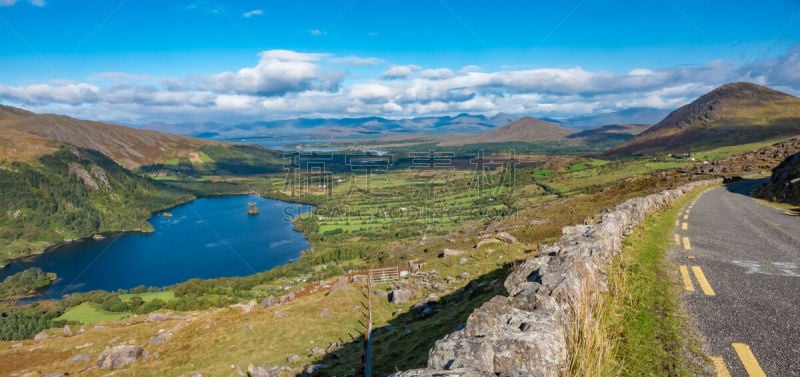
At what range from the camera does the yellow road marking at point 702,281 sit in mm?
12602

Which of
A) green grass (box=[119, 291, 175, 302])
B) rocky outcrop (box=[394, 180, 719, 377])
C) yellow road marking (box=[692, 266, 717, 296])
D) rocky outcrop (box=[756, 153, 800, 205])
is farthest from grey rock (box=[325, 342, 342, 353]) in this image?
green grass (box=[119, 291, 175, 302])

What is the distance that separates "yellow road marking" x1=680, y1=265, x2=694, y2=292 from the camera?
43.3ft

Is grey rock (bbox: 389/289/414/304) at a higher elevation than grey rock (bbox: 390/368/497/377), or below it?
below

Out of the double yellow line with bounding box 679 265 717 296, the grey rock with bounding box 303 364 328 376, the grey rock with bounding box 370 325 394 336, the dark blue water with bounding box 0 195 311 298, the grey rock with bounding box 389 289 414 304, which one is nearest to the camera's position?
the double yellow line with bounding box 679 265 717 296

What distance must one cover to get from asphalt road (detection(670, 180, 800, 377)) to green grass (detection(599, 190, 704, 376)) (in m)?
0.49

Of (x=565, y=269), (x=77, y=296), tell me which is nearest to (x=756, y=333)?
(x=565, y=269)

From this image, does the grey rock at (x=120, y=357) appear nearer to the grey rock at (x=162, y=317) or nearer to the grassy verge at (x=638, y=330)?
the grey rock at (x=162, y=317)

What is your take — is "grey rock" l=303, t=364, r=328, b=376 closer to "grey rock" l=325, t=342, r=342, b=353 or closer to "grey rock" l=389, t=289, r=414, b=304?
"grey rock" l=325, t=342, r=342, b=353

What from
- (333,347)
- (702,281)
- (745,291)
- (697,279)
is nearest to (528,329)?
(745,291)

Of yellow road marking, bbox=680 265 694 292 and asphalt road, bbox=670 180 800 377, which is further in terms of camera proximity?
yellow road marking, bbox=680 265 694 292

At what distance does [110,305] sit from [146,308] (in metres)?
14.7

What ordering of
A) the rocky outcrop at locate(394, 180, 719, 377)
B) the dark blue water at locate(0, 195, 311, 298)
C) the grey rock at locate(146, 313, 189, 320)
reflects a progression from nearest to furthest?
the rocky outcrop at locate(394, 180, 719, 377)
the grey rock at locate(146, 313, 189, 320)
the dark blue water at locate(0, 195, 311, 298)

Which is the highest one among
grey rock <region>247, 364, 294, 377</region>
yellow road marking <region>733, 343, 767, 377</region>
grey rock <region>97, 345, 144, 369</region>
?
yellow road marking <region>733, 343, 767, 377</region>

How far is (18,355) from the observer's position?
52.0 metres
